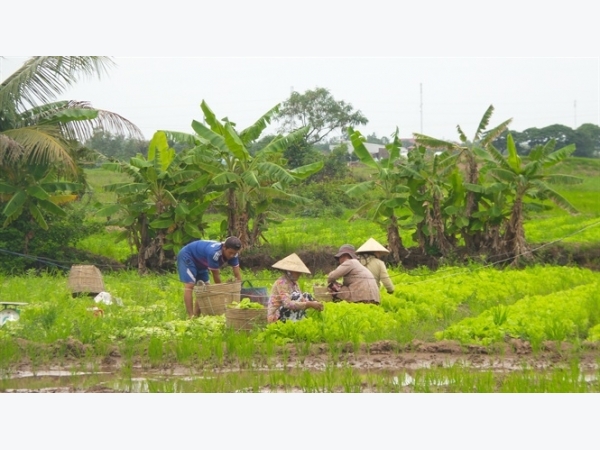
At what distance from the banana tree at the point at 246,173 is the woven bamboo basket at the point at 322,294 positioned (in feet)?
18.7

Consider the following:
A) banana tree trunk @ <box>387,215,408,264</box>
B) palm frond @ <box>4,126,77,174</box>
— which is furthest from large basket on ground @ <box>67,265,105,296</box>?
banana tree trunk @ <box>387,215,408,264</box>

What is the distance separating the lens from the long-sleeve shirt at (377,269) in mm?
12516

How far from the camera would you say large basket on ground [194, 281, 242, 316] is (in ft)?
37.2

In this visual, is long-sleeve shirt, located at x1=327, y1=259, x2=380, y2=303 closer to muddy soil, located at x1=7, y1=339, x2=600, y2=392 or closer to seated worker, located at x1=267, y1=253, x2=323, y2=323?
seated worker, located at x1=267, y1=253, x2=323, y2=323

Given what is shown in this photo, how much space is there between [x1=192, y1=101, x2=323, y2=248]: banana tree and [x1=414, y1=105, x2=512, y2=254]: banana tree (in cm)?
258

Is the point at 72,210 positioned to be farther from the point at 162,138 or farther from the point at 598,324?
the point at 598,324

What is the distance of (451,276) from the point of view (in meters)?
15.6

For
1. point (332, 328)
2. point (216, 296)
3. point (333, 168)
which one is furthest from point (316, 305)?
point (333, 168)

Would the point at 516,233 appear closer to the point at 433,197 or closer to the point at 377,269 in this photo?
the point at 433,197

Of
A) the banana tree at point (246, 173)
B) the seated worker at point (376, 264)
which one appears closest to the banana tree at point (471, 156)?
the banana tree at point (246, 173)

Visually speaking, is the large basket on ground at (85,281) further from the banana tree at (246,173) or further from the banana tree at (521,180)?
the banana tree at (521,180)

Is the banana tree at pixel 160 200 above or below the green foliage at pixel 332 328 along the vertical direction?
above

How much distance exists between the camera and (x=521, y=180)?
1809 centimetres

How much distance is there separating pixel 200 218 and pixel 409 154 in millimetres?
4552
